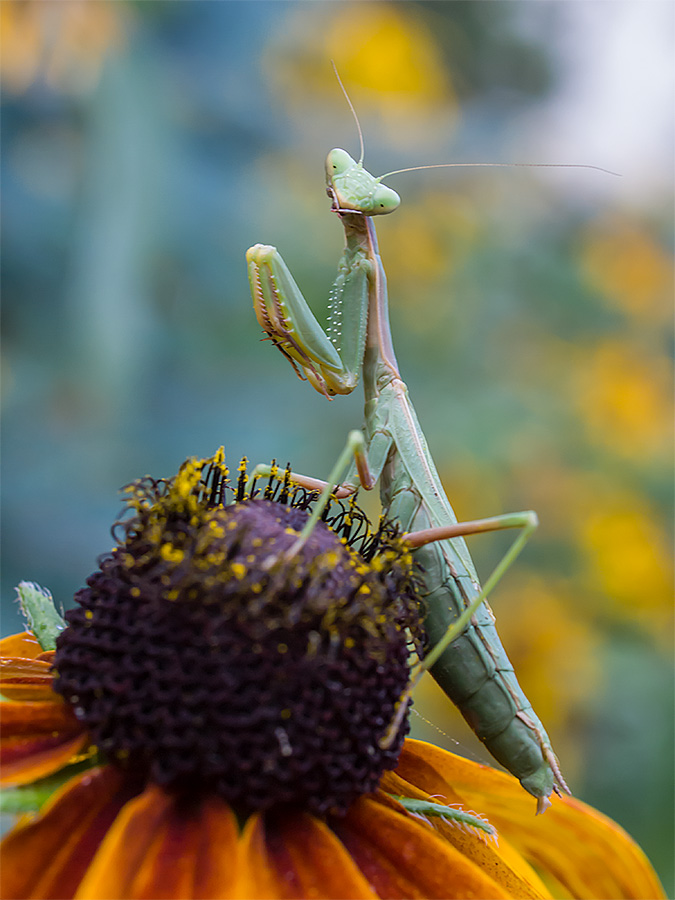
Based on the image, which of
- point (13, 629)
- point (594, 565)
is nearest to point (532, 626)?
point (594, 565)

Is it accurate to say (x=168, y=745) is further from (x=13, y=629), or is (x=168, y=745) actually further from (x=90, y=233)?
(x=90, y=233)

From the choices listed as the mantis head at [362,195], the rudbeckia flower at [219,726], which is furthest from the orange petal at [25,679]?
the mantis head at [362,195]

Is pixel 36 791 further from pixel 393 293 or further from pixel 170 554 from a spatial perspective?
pixel 393 293

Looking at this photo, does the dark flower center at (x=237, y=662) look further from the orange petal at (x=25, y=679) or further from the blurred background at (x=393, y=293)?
the blurred background at (x=393, y=293)

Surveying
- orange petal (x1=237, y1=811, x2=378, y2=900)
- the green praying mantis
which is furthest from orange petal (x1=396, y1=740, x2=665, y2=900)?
orange petal (x1=237, y1=811, x2=378, y2=900)

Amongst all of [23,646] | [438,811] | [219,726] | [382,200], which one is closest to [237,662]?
[219,726]

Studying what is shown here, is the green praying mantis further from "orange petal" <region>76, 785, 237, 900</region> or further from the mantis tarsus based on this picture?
"orange petal" <region>76, 785, 237, 900</region>
